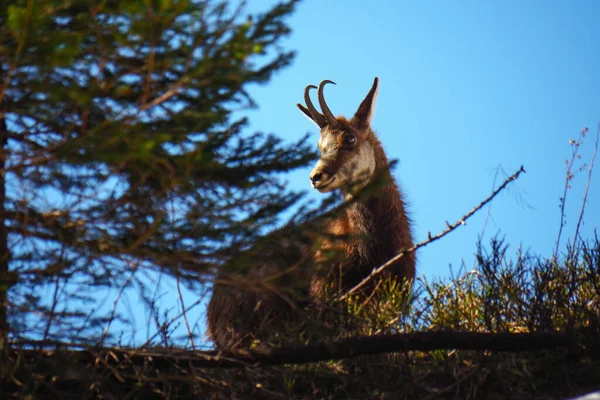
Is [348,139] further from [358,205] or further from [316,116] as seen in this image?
[358,205]

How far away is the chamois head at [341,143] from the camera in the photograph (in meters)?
7.64

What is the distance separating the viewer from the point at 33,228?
3852 mm

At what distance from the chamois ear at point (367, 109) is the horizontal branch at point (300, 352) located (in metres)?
3.96

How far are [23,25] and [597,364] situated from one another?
397cm

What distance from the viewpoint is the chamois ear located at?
8.20m

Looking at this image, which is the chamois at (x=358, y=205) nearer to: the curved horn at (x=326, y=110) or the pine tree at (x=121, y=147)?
the curved horn at (x=326, y=110)

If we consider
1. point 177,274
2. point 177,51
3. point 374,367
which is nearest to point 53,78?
point 177,51

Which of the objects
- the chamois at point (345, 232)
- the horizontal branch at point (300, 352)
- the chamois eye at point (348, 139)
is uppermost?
the chamois eye at point (348, 139)

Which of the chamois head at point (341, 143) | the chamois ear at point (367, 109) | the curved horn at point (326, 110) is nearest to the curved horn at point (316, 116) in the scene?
the chamois head at point (341, 143)

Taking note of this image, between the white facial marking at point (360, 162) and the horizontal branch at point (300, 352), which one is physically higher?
the white facial marking at point (360, 162)

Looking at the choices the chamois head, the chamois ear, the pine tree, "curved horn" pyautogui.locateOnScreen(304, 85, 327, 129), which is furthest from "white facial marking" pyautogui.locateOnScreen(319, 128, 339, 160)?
the pine tree

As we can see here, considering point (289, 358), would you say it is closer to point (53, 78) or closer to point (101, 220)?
point (101, 220)

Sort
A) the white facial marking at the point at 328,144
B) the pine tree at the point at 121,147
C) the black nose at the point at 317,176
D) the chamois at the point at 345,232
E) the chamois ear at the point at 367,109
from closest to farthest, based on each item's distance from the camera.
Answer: the pine tree at the point at 121,147 < the chamois at the point at 345,232 < the black nose at the point at 317,176 < the white facial marking at the point at 328,144 < the chamois ear at the point at 367,109

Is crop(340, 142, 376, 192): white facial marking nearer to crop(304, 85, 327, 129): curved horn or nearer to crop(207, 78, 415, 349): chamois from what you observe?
crop(207, 78, 415, 349): chamois
